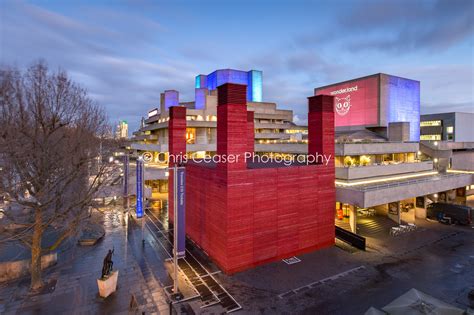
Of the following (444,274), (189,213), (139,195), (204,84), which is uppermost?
(204,84)

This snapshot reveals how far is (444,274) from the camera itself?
17.8 metres

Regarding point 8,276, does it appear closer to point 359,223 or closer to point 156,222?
point 156,222

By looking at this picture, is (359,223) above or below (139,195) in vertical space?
below

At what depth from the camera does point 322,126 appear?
21.5 metres

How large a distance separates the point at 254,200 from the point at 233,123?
17.9 feet

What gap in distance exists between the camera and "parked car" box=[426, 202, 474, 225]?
28188 mm

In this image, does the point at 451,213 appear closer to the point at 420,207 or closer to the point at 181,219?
the point at 420,207

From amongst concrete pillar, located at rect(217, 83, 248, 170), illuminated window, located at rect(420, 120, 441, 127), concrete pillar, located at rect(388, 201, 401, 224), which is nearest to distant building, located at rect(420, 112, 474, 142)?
illuminated window, located at rect(420, 120, 441, 127)

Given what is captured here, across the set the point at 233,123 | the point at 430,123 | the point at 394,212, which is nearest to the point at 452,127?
the point at 430,123

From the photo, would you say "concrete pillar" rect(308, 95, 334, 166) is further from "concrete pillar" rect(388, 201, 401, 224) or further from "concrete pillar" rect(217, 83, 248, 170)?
"concrete pillar" rect(388, 201, 401, 224)

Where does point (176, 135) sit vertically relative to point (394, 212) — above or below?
above

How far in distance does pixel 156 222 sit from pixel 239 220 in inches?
601

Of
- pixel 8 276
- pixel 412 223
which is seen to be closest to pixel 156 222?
pixel 8 276

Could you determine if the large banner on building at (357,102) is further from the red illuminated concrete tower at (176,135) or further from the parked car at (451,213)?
the red illuminated concrete tower at (176,135)
